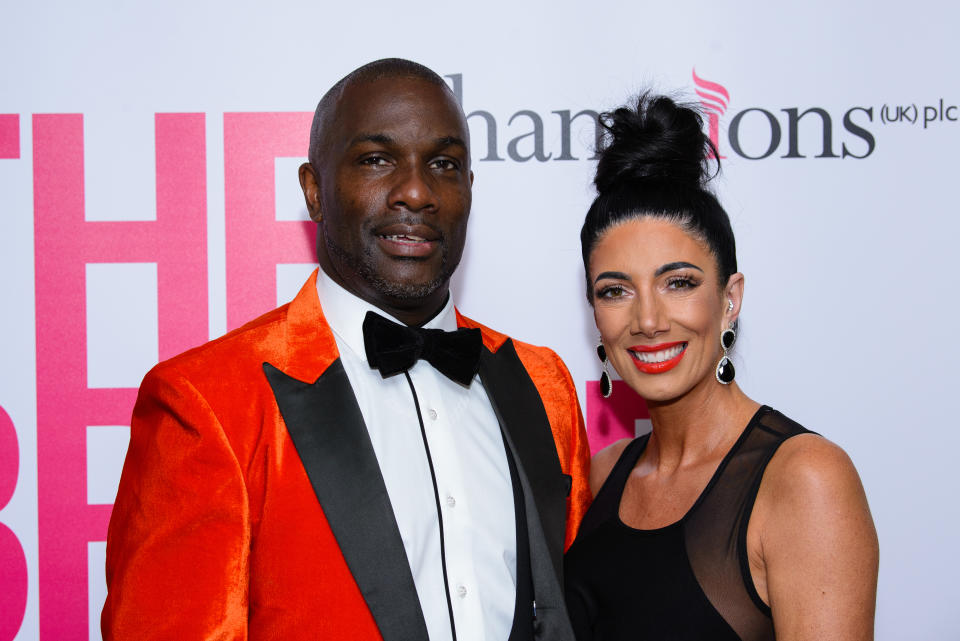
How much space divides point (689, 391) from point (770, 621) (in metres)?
0.50

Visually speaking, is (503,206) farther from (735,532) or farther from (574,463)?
(735,532)

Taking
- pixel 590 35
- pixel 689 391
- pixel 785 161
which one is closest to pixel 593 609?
pixel 689 391

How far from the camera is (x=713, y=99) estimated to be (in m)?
2.27

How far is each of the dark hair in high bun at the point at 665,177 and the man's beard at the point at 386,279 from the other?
41 cm

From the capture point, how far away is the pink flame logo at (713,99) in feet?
7.41

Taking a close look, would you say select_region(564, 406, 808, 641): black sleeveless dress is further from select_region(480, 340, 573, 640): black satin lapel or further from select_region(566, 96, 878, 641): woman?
select_region(480, 340, 573, 640): black satin lapel

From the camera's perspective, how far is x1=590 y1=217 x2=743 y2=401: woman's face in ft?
5.58

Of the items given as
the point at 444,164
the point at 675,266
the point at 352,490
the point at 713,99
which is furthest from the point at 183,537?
the point at 713,99

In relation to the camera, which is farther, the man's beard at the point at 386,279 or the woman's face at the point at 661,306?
the woman's face at the point at 661,306

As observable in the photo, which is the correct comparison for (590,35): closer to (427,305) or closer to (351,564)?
(427,305)

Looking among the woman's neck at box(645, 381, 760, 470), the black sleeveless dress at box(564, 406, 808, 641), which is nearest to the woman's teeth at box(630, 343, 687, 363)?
the woman's neck at box(645, 381, 760, 470)

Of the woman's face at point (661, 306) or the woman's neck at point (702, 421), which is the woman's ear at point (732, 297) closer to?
the woman's face at point (661, 306)

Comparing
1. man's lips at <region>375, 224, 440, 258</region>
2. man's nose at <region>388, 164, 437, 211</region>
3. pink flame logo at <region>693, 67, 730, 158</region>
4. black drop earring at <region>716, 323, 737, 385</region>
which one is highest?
pink flame logo at <region>693, 67, 730, 158</region>

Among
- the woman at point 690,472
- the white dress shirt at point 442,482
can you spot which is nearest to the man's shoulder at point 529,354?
the woman at point 690,472
